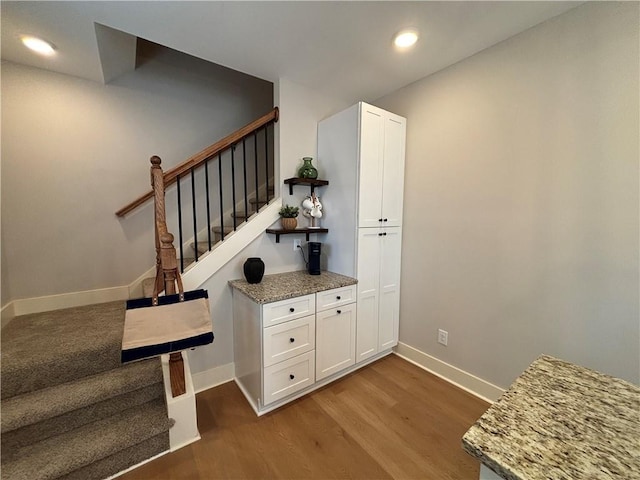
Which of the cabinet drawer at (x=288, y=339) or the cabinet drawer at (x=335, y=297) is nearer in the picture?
the cabinet drawer at (x=288, y=339)

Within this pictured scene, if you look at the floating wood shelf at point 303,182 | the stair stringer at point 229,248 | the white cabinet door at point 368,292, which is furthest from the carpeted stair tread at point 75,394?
the floating wood shelf at point 303,182

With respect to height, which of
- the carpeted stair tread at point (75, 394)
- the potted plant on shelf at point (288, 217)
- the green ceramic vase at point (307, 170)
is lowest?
the carpeted stair tread at point (75, 394)

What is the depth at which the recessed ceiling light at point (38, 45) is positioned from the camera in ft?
5.84

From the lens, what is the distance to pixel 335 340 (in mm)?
2145

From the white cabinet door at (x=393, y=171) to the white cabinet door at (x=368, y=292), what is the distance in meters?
0.23

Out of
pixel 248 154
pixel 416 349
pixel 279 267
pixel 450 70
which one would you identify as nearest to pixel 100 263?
pixel 279 267

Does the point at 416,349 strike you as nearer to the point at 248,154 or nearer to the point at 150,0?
the point at 248,154

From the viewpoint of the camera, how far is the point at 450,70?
213 centimetres

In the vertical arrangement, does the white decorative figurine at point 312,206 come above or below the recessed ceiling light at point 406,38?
below

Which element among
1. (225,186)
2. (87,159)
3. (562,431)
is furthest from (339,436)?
(87,159)

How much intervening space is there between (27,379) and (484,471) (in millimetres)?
2265

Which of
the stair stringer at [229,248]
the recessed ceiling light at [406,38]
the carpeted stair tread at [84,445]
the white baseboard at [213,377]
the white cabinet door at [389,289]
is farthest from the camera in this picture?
the white cabinet door at [389,289]

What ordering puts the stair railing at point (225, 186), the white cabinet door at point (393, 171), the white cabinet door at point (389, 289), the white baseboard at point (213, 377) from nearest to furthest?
the white baseboard at point (213, 377) → the stair railing at point (225, 186) → the white cabinet door at point (393, 171) → the white cabinet door at point (389, 289)

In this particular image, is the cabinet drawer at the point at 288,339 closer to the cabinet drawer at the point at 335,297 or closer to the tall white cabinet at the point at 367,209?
the cabinet drawer at the point at 335,297
